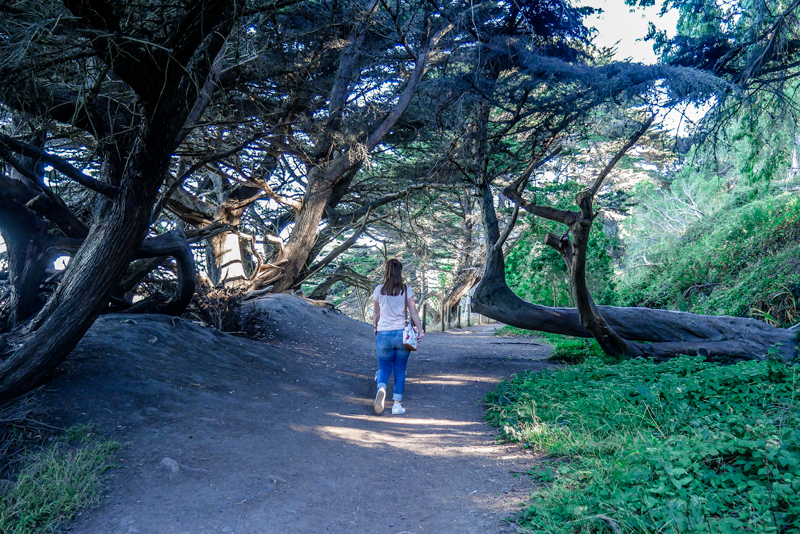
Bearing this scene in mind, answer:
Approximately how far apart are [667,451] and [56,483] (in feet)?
13.0

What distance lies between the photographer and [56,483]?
3.09 metres

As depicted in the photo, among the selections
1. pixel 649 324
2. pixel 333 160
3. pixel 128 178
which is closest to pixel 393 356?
pixel 128 178

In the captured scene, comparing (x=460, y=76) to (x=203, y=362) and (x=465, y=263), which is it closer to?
(x=203, y=362)

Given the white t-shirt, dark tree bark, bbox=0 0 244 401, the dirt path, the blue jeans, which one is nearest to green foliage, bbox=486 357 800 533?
the dirt path

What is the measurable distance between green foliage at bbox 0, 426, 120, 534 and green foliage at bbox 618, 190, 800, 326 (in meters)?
10.3

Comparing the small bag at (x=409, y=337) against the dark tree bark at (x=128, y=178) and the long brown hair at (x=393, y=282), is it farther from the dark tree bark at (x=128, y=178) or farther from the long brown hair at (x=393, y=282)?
the dark tree bark at (x=128, y=178)

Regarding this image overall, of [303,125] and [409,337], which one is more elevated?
[303,125]

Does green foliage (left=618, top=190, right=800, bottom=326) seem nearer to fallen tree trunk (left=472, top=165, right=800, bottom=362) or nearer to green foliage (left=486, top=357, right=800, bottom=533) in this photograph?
fallen tree trunk (left=472, top=165, right=800, bottom=362)

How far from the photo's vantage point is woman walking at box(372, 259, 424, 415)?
574cm

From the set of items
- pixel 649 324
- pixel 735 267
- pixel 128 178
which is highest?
pixel 735 267

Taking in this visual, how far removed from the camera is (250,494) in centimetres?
336

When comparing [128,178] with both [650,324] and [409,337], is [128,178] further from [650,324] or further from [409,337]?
[650,324]

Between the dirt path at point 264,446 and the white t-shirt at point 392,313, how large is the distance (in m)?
1.06

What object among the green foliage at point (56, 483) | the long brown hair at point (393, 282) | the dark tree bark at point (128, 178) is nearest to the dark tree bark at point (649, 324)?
the long brown hair at point (393, 282)
